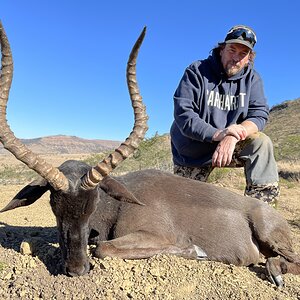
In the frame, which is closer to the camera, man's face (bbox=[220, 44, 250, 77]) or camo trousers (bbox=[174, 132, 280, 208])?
camo trousers (bbox=[174, 132, 280, 208])

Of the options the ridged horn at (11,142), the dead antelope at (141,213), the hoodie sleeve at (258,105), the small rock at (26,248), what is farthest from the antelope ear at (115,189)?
the hoodie sleeve at (258,105)

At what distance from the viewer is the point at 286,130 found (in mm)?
53938

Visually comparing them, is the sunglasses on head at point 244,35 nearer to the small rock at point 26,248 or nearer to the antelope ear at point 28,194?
the antelope ear at point 28,194

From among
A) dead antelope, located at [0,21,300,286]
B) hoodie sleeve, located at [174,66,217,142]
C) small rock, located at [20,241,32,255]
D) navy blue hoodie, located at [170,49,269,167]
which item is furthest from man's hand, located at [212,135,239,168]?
small rock, located at [20,241,32,255]

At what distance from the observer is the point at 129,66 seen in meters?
4.62

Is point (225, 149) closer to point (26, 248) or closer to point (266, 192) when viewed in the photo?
point (266, 192)

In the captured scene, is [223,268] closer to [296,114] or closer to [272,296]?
[272,296]

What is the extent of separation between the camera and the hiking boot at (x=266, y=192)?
637 centimetres

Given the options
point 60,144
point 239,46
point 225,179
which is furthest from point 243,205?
point 60,144

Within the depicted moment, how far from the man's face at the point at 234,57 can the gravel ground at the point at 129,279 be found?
321 centimetres

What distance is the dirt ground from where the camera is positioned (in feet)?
13.8

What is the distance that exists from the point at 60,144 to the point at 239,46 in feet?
468

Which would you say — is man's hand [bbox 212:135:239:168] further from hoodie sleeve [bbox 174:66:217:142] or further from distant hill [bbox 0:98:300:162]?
distant hill [bbox 0:98:300:162]

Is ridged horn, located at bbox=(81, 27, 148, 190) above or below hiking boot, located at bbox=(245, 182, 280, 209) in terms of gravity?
above
